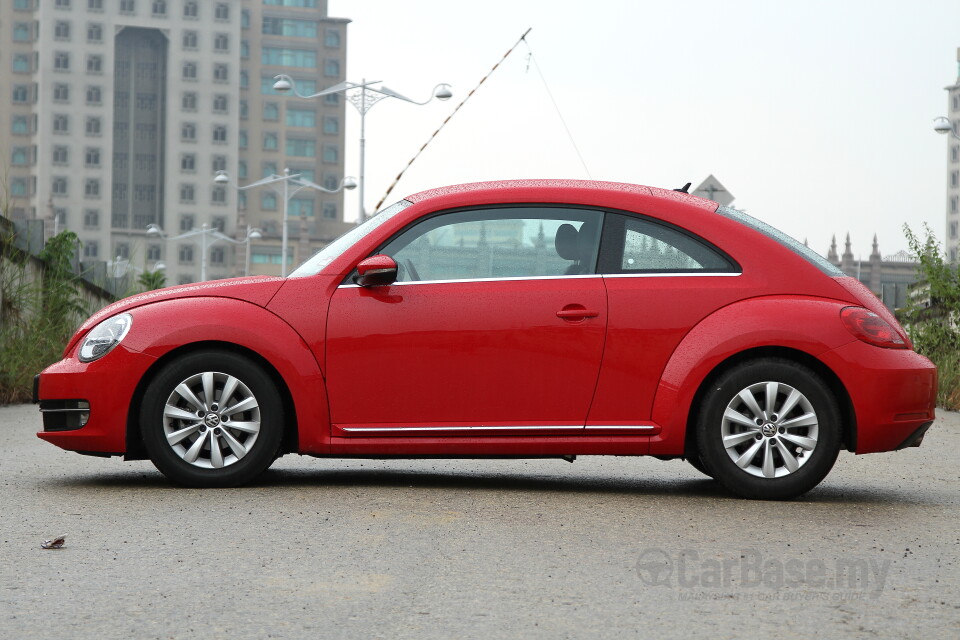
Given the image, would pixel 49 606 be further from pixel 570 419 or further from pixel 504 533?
pixel 570 419

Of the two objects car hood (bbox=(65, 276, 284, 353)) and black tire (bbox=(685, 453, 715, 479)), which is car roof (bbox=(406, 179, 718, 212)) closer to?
car hood (bbox=(65, 276, 284, 353))

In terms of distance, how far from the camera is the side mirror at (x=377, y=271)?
7.16 meters

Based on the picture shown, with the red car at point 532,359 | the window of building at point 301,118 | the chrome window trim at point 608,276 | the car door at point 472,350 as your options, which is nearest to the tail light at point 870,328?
the red car at point 532,359

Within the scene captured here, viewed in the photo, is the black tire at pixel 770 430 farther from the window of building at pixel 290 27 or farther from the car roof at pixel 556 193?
the window of building at pixel 290 27

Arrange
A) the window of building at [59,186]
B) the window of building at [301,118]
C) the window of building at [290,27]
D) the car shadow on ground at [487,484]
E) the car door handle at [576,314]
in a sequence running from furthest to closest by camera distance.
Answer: the window of building at [301,118], the window of building at [290,27], the window of building at [59,186], the car shadow on ground at [487,484], the car door handle at [576,314]

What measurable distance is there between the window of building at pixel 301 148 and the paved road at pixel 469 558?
157 m

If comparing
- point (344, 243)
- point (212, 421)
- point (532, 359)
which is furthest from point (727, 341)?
point (212, 421)

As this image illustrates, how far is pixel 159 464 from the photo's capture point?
7.27 m

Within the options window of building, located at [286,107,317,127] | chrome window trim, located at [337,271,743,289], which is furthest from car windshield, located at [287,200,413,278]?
window of building, located at [286,107,317,127]

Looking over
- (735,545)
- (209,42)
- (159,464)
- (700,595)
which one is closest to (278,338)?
(159,464)

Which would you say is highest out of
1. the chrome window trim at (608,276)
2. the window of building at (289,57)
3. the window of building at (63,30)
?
the window of building at (289,57)

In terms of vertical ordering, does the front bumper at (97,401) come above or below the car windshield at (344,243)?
below

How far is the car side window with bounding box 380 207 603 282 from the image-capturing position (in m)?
7.28

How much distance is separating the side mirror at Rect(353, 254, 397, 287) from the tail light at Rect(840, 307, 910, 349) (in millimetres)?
2281
